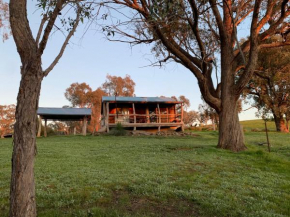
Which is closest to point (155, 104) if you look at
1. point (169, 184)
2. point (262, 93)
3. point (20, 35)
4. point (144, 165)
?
point (262, 93)

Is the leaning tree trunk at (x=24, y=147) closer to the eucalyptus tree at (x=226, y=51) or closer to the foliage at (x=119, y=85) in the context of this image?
the eucalyptus tree at (x=226, y=51)

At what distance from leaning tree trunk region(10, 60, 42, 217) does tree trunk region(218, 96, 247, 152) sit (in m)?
9.10

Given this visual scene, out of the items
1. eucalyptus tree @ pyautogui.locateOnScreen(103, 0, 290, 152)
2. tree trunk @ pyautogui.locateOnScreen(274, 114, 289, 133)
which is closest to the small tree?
tree trunk @ pyautogui.locateOnScreen(274, 114, 289, 133)

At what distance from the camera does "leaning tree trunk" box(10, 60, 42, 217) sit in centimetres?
265

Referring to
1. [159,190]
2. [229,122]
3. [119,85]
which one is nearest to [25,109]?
[159,190]

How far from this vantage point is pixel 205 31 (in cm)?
1242

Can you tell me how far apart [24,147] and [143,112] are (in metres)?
24.3

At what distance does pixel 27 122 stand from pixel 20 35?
3.29 ft

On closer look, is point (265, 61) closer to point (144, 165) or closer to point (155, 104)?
point (155, 104)

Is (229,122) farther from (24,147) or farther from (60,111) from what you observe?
(60,111)

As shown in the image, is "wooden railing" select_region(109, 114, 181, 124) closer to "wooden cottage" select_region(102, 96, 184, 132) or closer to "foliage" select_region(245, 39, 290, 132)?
"wooden cottage" select_region(102, 96, 184, 132)

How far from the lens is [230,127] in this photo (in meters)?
10.5

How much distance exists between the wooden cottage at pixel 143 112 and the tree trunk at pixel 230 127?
43.7ft

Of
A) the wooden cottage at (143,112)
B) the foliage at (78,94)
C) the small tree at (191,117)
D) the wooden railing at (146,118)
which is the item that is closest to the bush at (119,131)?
the wooden cottage at (143,112)
